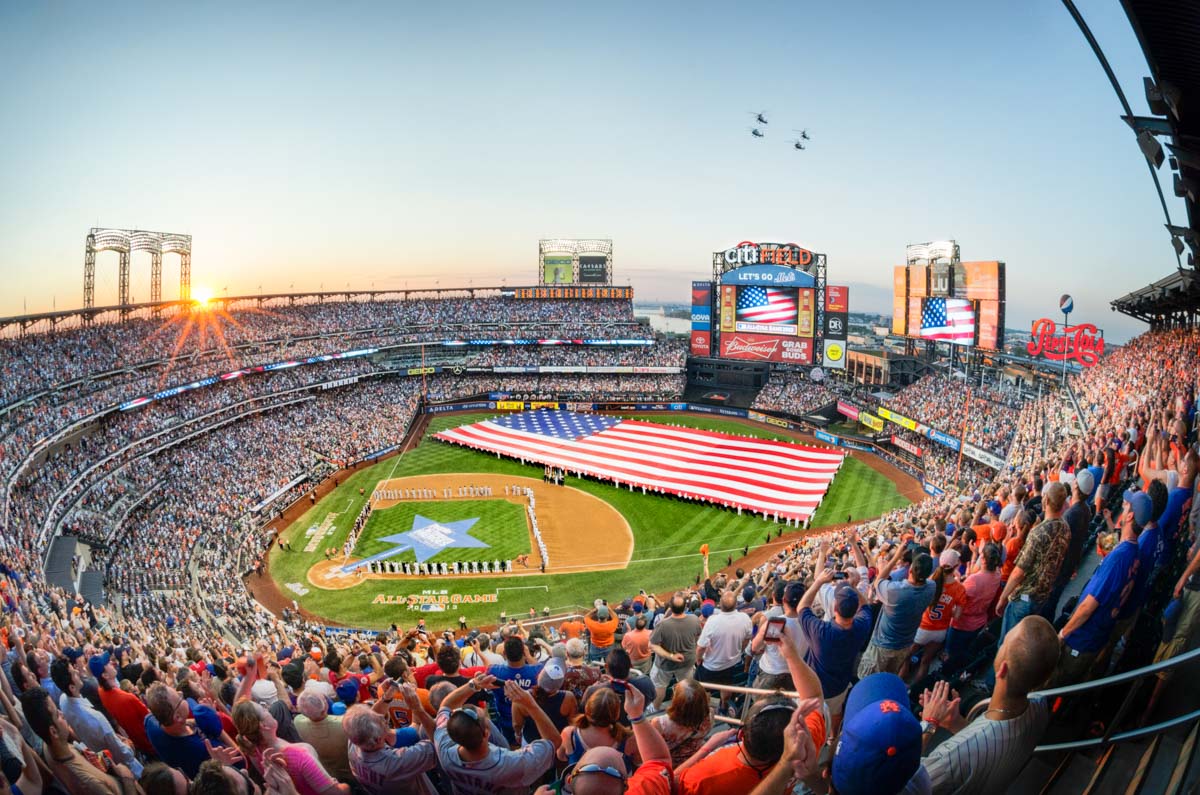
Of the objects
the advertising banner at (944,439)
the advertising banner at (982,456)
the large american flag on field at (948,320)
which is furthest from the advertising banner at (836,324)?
the advertising banner at (982,456)

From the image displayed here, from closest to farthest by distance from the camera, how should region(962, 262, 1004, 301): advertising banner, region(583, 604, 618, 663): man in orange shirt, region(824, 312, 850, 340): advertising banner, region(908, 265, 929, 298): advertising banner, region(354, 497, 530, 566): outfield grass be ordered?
region(583, 604, 618, 663): man in orange shirt, region(354, 497, 530, 566): outfield grass, region(962, 262, 1004, 301): advertising banner, region(908, 265, 929, 298): advertising banner, region(824, 312, 850, 340): advertising banner

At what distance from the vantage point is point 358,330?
61.3 m

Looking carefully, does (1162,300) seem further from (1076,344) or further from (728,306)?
(728,306)

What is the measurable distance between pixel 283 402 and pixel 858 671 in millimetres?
47447

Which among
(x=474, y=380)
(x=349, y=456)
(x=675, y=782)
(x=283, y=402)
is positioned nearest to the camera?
(x=675, y=782)

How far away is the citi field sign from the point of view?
5547cm

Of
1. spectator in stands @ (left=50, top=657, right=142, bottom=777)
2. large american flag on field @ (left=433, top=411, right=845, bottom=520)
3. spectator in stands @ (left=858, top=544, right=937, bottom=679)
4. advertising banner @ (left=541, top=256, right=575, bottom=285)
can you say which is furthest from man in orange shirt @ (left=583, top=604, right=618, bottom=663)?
advertising banner @ (left=541, top=256, right=575, bottom=285)

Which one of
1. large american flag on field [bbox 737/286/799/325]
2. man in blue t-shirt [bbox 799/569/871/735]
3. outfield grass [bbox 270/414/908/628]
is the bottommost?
outfield grass [bbox 270/414/908/628]

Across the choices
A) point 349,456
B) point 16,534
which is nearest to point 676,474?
point 349,456

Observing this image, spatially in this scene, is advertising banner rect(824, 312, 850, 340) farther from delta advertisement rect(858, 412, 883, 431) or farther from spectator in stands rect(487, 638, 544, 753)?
spectator in stands rect(487, 638, 544, 753)

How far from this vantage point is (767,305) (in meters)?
56.2

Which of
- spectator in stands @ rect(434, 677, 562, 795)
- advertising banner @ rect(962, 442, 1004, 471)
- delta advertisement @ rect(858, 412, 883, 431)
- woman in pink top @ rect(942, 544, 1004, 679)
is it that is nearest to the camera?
spectator in stands @ rect(434, 677, 562, 795)

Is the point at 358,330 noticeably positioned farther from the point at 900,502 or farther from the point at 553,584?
the point at 900,502

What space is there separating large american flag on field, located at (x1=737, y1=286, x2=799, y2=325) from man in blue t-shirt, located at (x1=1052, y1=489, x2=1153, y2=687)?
171ft
